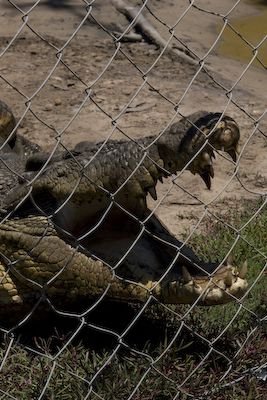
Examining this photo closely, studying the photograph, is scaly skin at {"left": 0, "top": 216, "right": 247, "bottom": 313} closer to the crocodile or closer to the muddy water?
the crocodile

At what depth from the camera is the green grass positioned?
262cm

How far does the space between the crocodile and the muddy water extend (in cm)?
360

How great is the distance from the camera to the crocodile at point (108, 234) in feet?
7.86

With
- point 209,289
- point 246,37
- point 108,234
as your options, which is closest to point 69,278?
point 108,234

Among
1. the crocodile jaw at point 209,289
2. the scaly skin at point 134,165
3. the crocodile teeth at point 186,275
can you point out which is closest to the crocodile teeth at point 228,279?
the crocodile jaw at point 209,289

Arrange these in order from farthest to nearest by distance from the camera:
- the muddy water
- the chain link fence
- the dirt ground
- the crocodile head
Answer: the muddy water
the dirt ground
the chain link fence
the crocodile head

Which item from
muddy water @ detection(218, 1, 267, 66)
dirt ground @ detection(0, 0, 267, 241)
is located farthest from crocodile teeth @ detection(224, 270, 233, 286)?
muddy water @ detection(218, 1, 267, 66)

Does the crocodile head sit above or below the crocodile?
above

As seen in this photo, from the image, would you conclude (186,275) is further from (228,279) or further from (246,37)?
(246,37)

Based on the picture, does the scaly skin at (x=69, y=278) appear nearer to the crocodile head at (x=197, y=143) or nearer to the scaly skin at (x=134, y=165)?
the scaly skin at (x=134, y=165)

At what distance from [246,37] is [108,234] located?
13.8 feet

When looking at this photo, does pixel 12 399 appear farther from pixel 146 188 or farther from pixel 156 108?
pixel 156 108

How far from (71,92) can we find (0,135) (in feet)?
4.23

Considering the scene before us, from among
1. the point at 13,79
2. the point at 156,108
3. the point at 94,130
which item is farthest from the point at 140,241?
the point at 13,79
